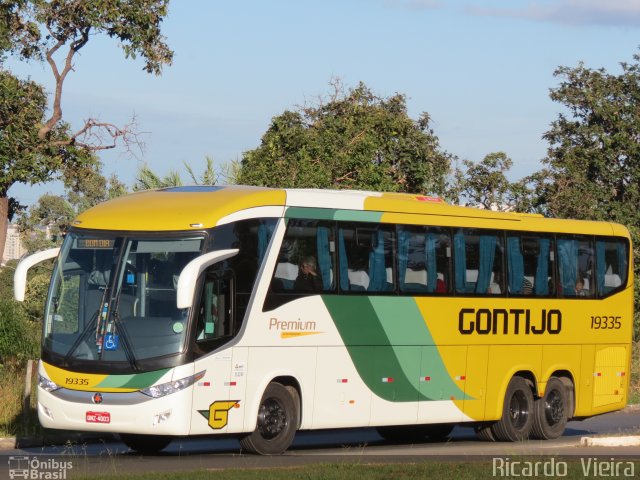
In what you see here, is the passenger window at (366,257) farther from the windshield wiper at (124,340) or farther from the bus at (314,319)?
the windshield wiper at (124,340)

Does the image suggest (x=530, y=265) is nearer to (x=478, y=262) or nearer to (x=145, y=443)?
(x=478, y=262)

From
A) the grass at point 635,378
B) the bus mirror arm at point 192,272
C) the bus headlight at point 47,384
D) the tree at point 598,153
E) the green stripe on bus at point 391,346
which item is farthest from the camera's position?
the tree at point 598,153

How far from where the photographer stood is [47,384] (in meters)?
17.3

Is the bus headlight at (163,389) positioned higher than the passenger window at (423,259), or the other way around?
the passenger window at (423,259)

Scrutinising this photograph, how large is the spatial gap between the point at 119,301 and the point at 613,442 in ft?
23.0

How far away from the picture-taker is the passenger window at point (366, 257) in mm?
19391

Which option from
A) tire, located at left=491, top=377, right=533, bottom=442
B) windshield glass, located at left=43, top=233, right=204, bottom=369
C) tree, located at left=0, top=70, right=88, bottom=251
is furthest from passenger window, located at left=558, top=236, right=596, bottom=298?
tree, located at left=0, top=70, right=88, bottom=251

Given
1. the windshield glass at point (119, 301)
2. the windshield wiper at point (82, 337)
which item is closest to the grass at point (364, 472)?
the windshield glass at point (119, 301)

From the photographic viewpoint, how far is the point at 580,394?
78.1 feet

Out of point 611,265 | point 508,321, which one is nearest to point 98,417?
point 508,321

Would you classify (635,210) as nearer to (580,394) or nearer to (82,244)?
(580,394)

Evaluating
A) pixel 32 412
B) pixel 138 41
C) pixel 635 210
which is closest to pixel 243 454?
pixel 32 412

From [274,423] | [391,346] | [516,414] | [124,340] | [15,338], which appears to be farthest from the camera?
[15,338]

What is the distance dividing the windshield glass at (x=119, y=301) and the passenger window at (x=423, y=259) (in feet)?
13.3
